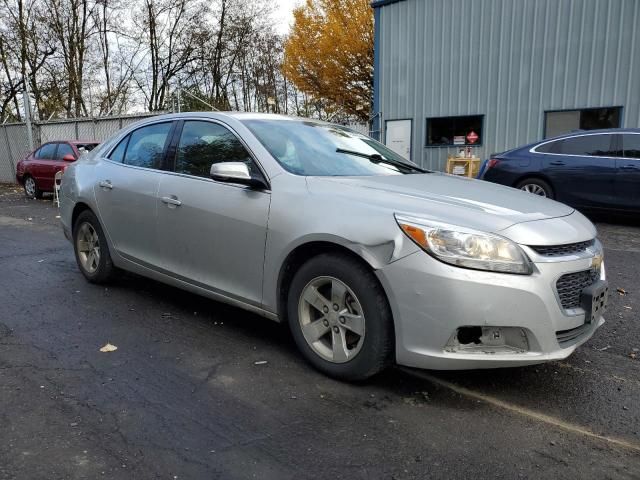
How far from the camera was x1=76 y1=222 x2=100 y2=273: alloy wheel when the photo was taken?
4.99 meters

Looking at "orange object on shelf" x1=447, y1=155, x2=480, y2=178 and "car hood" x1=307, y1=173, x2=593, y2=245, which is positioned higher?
"car hood" x1=307, y1=173, x2=593, y2=245

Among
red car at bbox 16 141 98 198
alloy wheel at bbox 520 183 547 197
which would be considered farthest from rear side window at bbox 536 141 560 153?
red car at bbox 16 141 98 198

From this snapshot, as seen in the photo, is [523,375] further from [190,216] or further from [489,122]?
[489,122]

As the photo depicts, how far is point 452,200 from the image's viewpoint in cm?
297

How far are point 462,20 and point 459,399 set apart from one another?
43.8 feet

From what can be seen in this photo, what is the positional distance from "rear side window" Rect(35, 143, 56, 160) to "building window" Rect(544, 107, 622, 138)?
12296 mm

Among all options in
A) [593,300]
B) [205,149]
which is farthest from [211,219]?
[593,300]

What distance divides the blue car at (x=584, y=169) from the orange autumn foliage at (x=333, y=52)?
1987cm

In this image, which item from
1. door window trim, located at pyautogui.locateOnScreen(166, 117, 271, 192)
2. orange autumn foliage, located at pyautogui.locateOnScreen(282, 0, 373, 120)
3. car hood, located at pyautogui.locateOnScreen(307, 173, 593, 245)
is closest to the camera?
car hood, located at pyautogui.locateOnScreen(307, 173, 593, 245)

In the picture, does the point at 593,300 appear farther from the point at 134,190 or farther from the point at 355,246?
the point at 134,190

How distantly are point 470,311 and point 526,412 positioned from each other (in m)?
0.67

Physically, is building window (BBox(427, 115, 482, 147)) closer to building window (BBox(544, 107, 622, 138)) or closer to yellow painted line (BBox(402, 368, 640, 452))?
building window (BBox(544, 107, 622, 138))

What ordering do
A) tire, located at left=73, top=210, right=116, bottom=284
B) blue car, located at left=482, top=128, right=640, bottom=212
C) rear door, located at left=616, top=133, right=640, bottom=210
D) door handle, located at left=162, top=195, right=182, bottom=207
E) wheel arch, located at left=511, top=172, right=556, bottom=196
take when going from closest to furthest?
door handle, located at left=162, top=195, right=182, bottom=207 → tire, located at left=73, top=210, right=116, bottom=284 → rear door, located at left=616, top=133, right=640, bottom=210 → blue car, located at left=482, top=128, right=640, bottom=212 → wheel arch, located at left=511, top=172, right=556, bottom=196

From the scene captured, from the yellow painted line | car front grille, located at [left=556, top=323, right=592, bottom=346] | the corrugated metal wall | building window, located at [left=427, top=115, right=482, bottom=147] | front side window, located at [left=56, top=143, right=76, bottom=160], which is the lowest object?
the yellow painted line
